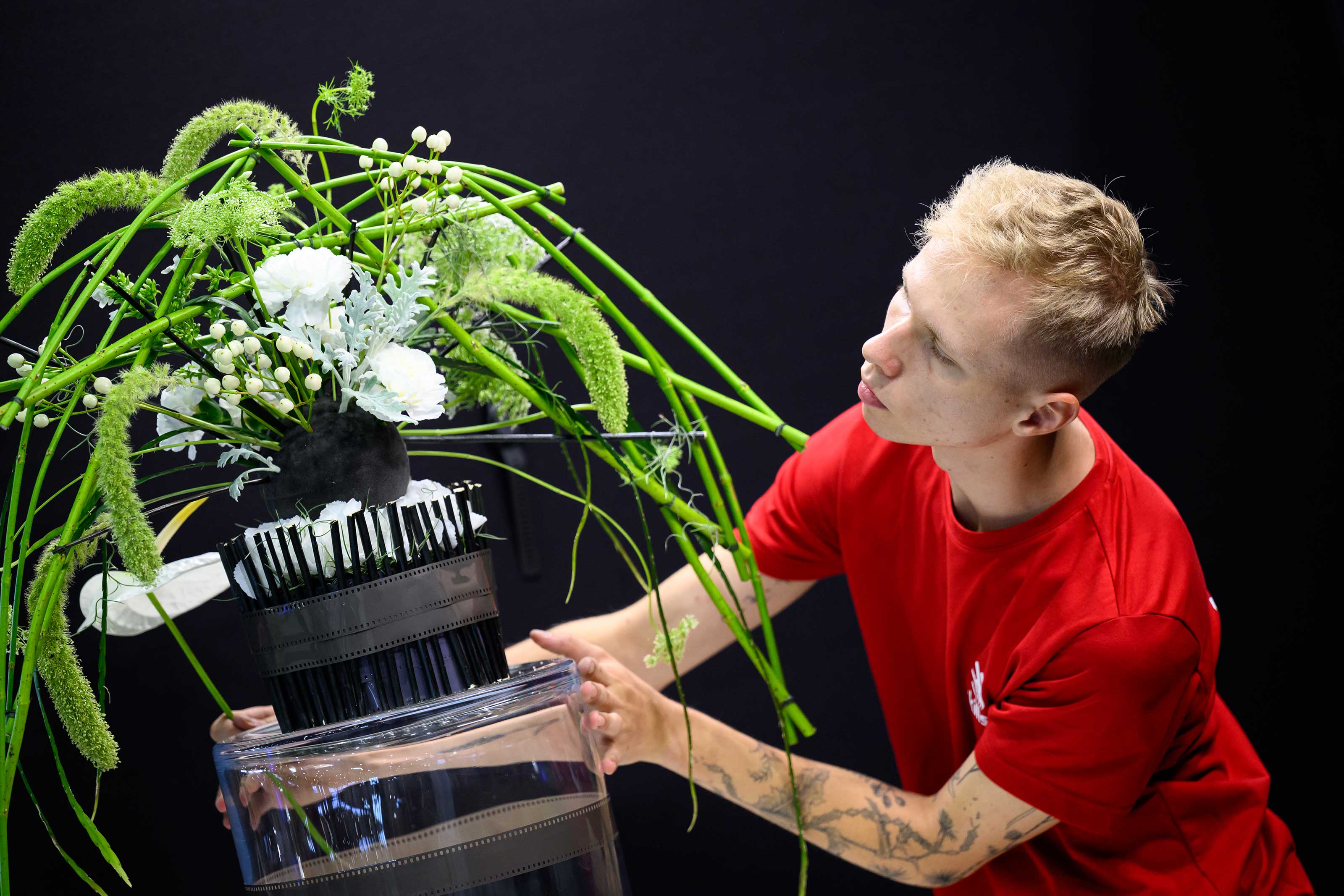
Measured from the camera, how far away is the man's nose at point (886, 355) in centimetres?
99

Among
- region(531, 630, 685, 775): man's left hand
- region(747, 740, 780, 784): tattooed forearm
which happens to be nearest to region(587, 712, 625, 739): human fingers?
region(531, 630, 685, 775): man's left hand

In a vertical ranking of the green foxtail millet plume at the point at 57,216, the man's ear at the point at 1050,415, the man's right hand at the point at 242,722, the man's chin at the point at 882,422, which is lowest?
the man's right hand at the point at 242,722

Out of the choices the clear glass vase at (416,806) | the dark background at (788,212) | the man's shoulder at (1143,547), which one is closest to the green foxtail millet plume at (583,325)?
the clear glass vase at (416,806)

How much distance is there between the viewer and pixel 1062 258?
930 mm

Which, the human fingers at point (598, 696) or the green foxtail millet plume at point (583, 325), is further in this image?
the human fingers at point (598, 696)

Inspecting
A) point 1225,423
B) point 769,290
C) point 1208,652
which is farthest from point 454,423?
point 1225,423

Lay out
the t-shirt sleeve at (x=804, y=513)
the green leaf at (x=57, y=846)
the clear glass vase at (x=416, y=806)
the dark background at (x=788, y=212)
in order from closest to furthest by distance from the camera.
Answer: the green leaf at (x=57, y=846) → the clear glass vase at (x=416, y=806) → the t-shirt sleeve at (x=804, y=513) → the dark background at (x=788, y=212)

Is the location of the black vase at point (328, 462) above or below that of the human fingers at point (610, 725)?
above

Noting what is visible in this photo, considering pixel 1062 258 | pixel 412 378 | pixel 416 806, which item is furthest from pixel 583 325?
pixel 1062 258

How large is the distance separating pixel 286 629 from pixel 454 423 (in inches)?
36.7

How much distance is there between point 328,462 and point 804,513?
2.48 ft

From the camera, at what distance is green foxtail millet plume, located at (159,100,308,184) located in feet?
2.39

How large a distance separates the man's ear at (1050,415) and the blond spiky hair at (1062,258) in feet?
0.07

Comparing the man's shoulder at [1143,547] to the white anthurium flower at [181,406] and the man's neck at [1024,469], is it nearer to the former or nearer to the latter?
the man's neck at [1024,469]
